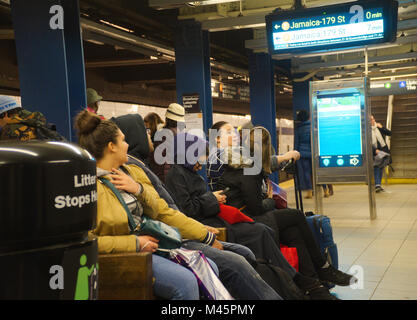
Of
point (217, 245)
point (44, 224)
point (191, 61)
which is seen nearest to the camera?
point (44, 224)

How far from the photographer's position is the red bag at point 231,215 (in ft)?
11.1

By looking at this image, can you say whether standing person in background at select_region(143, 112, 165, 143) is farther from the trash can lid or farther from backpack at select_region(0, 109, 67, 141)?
the trash can lid

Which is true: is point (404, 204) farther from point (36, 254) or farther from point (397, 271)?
point (36, 254)

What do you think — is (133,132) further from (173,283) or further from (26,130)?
(173,283)

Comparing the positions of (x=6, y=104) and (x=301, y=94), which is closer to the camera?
(x=6, y=104)

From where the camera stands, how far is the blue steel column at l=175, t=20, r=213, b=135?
26.1ft

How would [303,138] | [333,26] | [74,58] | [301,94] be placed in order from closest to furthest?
1. [74,58]
2. [333,26]
3. [303,138]
4. [301,94]

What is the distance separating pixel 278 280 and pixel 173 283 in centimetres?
110

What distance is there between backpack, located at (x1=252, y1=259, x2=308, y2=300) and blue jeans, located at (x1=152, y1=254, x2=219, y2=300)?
2.99ft

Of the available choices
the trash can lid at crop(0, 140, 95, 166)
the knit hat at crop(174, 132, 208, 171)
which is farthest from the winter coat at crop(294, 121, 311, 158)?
the trash can lid at crop(0, 140, 95, 166)

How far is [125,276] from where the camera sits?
1908 millimetres

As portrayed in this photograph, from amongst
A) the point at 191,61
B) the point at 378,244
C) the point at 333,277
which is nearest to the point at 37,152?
the point at 333,277

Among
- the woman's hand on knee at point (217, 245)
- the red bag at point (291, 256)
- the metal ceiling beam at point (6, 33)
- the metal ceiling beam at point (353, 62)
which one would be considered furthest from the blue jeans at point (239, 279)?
the metal ceiling beam at point (353, 62)

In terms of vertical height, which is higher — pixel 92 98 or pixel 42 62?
pixel 42 62
